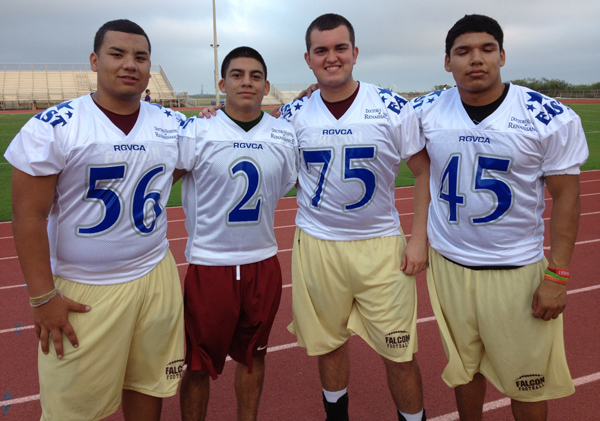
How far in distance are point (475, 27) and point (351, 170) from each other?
2.88ft

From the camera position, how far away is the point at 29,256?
1.81 m

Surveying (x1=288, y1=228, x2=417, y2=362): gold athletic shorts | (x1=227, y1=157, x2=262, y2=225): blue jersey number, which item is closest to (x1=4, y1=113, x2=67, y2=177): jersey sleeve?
(x1=227, y1=157, x2=262, y2=225): blue jersey number

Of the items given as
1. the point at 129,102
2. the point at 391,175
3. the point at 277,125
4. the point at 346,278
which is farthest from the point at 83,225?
the point at 391,175

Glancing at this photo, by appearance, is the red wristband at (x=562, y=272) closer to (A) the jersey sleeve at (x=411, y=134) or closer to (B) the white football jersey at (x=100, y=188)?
(A) the jersey sleeve at (x=411, y=134)

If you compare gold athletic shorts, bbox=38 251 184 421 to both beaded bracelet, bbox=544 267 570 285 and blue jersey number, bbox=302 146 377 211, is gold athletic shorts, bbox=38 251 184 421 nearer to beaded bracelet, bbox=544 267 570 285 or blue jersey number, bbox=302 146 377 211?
blue jersey number, bbox=302 146 377 211

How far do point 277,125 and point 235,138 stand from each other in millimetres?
259

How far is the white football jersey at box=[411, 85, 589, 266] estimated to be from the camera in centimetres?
200

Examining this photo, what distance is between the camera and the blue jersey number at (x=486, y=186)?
6.77ft

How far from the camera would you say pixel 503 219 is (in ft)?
6.91

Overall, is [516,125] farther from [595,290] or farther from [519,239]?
[595,290]

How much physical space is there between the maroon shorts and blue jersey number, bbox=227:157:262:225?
0.83 feet

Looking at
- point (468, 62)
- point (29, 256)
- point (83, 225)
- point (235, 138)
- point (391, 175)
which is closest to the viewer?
point (29, 256)

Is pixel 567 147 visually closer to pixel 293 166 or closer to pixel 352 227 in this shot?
pixel 352 227

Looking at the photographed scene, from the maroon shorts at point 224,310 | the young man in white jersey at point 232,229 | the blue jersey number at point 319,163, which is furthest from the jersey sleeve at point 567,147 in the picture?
the maroon shorts at point 224,310
